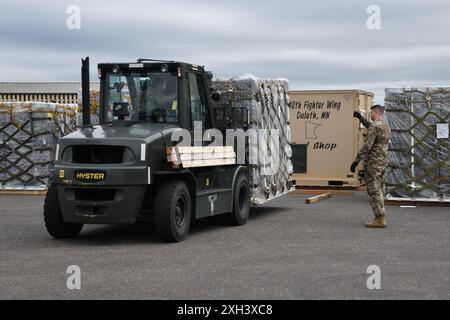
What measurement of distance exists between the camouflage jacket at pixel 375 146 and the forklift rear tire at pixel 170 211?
3308 millimetres

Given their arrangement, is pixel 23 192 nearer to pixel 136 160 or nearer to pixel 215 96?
pixel 215 96

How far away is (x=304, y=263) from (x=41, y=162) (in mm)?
12376

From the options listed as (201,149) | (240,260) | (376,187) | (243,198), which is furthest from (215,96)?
(240,260)

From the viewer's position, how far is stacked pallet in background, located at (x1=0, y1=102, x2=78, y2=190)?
19.8m

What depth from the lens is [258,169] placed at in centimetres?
1395

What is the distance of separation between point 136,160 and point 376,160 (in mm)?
4311

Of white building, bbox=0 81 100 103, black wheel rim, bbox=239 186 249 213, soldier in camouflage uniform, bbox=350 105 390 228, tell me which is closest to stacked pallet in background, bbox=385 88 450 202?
soldier in camouflage uniform, bbox=350 105 390 228

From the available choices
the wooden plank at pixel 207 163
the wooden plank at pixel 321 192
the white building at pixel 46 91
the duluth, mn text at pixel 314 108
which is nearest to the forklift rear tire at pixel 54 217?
the wooden plank at pixel 207 163

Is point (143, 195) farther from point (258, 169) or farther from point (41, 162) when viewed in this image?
point (41, 162)

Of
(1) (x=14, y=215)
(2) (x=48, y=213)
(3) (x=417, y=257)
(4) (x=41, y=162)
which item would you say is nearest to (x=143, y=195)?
(2) (x=48, y=213)

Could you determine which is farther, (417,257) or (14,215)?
(14,215)

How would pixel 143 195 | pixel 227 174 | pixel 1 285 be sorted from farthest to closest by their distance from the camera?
pixel 227 174
pixel 143 195
pixel 1 285

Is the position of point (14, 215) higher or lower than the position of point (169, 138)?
lower

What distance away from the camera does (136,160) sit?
33.7 ft
